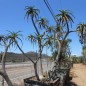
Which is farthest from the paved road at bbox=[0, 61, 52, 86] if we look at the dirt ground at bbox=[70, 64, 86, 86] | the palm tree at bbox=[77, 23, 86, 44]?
the palm tree at bbox=[77, 23, 86, 44]

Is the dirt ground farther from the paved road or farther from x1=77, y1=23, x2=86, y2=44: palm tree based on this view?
x1=77, y1=23, x2=86, y2=44: palm tree

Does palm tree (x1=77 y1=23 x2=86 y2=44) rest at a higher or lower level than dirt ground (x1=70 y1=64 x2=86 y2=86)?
higher

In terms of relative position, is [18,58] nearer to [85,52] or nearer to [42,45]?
[85,52]

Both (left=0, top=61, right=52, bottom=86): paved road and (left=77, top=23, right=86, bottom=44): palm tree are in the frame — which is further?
(left=0, top=61, right=52, bottom=86): paved road

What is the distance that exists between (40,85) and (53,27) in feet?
25.2

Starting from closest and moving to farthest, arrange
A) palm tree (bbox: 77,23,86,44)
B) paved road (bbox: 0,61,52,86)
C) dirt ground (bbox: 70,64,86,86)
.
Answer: palm tree (bbox: 77,23,86,44), dirt ground (bbox: 70,64,86,86), paved road (bbox: 0,61,52,86)

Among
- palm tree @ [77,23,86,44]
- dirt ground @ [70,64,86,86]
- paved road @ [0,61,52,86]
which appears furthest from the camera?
paved road @ [0,61,52,86]

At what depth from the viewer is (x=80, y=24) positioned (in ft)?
52.7

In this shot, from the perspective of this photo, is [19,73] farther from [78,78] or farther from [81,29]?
[81,29]

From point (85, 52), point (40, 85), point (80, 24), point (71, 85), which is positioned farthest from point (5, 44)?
point (85, 52)

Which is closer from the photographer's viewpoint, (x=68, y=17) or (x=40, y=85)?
(x=40, y=85)

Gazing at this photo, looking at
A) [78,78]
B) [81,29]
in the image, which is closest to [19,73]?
[78,78]

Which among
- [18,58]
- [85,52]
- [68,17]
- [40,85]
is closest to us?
[40,85]

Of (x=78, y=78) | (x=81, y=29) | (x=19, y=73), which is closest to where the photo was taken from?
(x=81, y=29)
